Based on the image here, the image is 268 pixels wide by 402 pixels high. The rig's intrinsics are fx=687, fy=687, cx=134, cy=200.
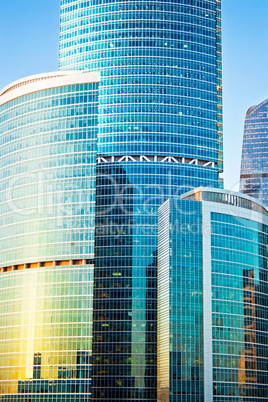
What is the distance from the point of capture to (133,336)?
173875 mm

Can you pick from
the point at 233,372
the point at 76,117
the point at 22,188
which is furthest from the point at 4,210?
the point at 233,372

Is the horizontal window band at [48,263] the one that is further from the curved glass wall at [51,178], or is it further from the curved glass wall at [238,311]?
the curved glass wall at [238,311]

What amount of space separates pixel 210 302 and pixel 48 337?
128ft

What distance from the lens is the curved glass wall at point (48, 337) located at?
155 meters

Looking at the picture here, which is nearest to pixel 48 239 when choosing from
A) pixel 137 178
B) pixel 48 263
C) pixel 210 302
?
pixel 48 263

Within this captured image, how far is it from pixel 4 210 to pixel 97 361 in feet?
151

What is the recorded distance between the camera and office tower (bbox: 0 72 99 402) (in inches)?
6211

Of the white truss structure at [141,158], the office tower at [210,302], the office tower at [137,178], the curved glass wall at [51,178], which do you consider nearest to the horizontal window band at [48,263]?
the curved glass wall at [51,178]

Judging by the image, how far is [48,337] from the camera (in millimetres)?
159625

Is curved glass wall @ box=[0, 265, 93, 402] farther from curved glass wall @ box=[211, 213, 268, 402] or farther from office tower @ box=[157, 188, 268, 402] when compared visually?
curved glass wall @ box=[211, 213, 268, 402]

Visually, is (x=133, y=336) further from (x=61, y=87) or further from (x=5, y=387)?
(x=61, y=87)

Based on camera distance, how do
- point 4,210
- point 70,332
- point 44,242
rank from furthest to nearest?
point 4,210 < point 44,242 < point 70,332

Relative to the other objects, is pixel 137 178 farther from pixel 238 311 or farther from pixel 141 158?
pixel 238 311

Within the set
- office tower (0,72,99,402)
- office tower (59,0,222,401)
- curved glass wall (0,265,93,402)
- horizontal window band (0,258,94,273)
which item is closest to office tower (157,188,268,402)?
office tower (59,0,222,401)
